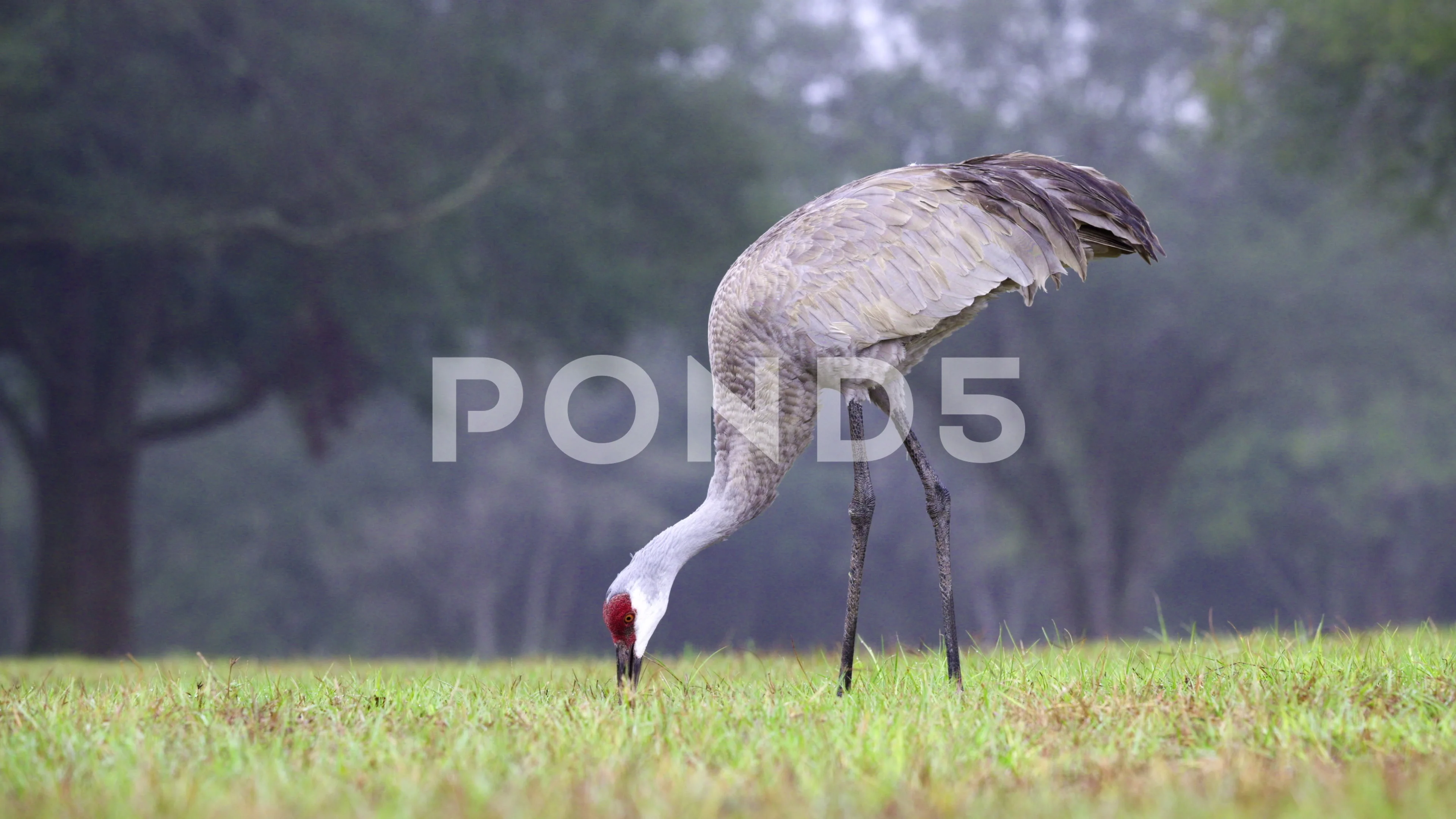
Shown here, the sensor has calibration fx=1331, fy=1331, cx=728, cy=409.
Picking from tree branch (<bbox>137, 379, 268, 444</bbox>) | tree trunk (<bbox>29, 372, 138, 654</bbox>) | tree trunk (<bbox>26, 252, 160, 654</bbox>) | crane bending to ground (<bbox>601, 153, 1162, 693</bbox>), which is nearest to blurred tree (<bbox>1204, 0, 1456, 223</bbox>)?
crane bending to ground (<bbox>601, 153, 1162, 693</bbox>)

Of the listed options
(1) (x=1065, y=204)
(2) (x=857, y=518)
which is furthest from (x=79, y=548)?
(1) (x=1065, y=204)

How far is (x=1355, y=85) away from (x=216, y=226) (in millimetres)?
11146

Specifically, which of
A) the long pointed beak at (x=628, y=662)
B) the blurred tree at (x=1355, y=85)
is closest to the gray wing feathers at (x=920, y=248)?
the long pointed beak at (x=628, y=662)

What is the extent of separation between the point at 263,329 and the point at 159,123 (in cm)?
250

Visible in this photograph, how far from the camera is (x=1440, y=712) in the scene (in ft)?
11.5

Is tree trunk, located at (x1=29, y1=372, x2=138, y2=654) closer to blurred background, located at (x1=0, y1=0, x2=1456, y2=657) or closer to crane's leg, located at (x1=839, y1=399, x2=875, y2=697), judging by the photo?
blurred background, located at (x1=0, y1=0, x2=1456, y2=657)

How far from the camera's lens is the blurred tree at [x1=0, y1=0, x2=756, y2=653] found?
13102mm

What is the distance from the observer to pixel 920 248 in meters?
5.23

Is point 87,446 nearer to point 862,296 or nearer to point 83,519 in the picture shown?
point 83,519

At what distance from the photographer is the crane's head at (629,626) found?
4.84 meters

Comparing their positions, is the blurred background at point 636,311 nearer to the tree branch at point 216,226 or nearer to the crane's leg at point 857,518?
the tree branch at point 216,226

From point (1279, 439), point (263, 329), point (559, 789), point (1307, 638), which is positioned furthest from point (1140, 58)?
point (559, 789)

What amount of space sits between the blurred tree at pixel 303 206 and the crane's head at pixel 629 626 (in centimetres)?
915

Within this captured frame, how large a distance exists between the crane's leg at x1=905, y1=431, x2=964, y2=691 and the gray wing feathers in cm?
49
